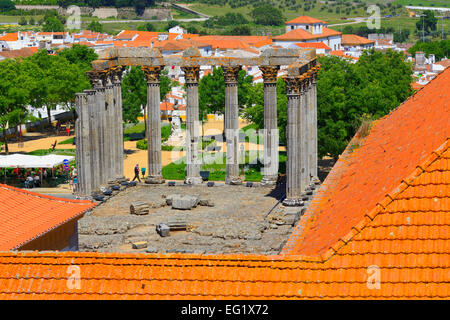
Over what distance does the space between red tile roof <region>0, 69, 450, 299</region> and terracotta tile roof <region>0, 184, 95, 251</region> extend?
10.9 metres

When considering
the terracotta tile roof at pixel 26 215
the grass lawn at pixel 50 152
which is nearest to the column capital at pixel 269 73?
the terracotta tile roof at pixel 26 215

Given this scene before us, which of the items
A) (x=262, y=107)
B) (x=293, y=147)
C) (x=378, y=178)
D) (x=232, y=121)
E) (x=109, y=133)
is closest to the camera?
(x=378, y=178)

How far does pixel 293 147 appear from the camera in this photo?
49.8 m

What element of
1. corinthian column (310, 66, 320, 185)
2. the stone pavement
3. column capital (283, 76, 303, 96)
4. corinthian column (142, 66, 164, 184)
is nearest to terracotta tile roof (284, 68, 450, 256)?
the stone pavement

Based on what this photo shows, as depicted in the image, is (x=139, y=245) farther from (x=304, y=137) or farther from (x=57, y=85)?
(x=57, y=85)

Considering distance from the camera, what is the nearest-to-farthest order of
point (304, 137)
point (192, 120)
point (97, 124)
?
point (304, 137), point (97, 124), point (192, 120)

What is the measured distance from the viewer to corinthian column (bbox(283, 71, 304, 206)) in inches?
1932

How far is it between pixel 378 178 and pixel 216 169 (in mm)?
53647

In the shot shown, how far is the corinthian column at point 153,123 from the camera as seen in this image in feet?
185

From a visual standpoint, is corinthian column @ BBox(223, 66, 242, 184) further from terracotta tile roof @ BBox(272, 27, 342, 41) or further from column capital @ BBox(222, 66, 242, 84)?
terracotta tile roof @ BBox(272, 27, 342, 41)

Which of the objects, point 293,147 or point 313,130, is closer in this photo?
point 293,147

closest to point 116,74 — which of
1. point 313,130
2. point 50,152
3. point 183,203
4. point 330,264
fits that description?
point 183,203

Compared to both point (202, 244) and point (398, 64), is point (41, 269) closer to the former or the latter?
point (202, 244)
